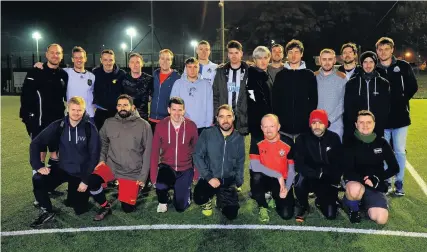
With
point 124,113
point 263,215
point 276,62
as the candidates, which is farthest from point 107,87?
point 263,215

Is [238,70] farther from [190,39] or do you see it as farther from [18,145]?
[190,39]

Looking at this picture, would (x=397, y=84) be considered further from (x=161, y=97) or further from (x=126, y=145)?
(x=126, y=145)

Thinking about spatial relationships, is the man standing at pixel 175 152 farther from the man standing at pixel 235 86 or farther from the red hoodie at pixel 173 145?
the man standing at pixel 235 86

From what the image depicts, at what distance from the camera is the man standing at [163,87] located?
6148 millimetres

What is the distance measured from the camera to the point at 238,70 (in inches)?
228

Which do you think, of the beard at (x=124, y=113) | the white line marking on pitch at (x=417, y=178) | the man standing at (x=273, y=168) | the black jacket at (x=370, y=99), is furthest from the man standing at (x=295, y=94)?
the white line marking on pitch at (x=417, y=178)

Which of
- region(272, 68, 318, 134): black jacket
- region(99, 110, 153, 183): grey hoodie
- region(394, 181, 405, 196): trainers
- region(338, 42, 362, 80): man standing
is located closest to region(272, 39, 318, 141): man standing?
region(272, 68, 318, 134): black jacket

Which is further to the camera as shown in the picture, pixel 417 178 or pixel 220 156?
pixel 417 178

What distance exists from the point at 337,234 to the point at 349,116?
1759 mm

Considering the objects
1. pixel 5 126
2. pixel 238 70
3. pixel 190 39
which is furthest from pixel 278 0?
pixel 238 70

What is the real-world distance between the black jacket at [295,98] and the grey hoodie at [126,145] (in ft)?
6.20

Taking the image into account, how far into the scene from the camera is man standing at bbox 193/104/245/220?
5238mm

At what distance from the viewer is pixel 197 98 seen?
5.93 meters

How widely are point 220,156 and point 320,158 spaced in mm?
1295
